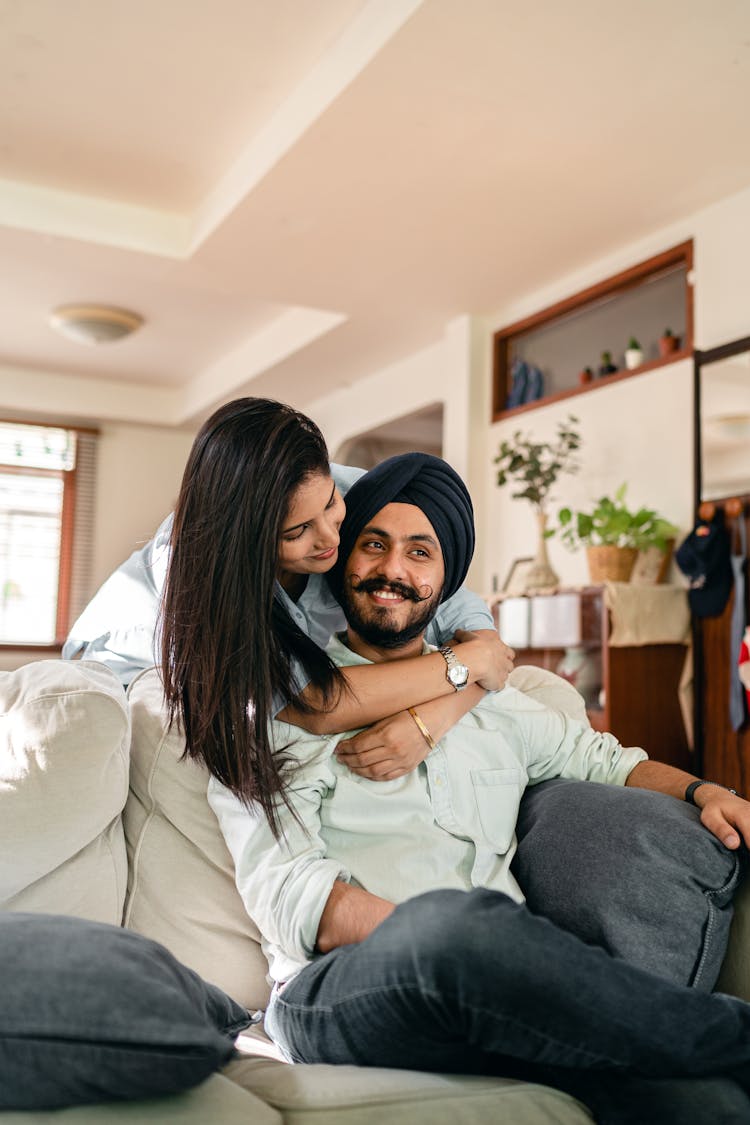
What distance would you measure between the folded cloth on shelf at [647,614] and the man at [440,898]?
240 cm

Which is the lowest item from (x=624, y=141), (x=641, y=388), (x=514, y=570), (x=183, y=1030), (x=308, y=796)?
(x=183, y=1030)

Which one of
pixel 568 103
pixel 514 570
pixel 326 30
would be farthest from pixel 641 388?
pixel 326 30

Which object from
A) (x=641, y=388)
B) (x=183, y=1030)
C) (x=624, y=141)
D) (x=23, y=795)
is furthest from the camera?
(x=641, y=388)

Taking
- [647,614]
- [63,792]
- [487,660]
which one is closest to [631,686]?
[647,614]

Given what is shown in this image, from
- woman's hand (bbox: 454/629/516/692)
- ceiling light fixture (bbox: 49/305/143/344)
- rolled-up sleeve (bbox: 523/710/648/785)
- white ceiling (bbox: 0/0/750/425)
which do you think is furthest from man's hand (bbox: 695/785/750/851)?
ceiling light fixture (bbox: 49/305/143/344)

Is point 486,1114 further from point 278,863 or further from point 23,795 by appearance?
point 23,795

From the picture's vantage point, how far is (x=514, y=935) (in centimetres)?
117

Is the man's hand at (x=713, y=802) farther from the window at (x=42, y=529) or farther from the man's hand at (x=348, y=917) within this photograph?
the window at (x=42, y=529)

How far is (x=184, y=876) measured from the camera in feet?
5.34

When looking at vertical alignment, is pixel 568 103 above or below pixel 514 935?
above

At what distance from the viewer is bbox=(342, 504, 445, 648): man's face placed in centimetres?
184

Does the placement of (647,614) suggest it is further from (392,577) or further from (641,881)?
(641,881)

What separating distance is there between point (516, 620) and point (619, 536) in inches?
26.7

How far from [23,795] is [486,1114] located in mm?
741
